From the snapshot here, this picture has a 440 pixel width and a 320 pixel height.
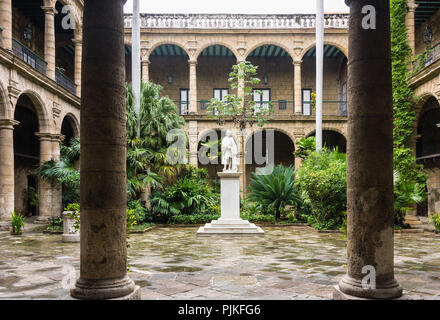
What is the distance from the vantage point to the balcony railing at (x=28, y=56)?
1316 cm

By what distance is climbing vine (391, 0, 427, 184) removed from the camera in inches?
521

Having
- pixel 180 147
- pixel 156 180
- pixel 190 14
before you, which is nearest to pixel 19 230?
pixel 156 180

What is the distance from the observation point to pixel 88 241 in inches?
142

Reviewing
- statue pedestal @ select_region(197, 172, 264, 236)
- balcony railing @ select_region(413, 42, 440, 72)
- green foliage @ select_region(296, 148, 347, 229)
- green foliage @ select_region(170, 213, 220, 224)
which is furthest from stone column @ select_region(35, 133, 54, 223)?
balcony railing @ select_region(413, 42, 440, 72)

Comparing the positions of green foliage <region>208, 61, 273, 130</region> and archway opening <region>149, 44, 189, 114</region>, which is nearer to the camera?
green foliage <region>208, 61, 273, 130</region>

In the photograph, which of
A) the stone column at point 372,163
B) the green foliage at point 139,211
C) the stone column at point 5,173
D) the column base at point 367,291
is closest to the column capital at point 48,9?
the stone column at point 5,173

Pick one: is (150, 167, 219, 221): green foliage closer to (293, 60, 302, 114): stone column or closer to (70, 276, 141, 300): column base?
(293, 60, 302, 114): stone column

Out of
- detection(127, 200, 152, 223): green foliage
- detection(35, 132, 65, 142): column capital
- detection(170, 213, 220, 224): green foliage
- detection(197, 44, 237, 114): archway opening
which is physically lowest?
detection(170, 213, 220, 224): green foliage

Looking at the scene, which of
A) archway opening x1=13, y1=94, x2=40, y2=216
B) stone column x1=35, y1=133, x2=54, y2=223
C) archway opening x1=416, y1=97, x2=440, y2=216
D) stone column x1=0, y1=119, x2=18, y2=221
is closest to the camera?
stone column x1=0, y1=119, x2=18, y2=221

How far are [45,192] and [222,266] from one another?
9.98 metres

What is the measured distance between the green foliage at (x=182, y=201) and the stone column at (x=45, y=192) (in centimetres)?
365

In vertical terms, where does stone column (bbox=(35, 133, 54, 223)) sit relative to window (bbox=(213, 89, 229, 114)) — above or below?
below

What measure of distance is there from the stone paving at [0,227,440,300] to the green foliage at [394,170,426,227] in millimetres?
1362

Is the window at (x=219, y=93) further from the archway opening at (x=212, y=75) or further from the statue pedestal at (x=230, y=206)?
the statue pedestal at (x=230, y=206)
